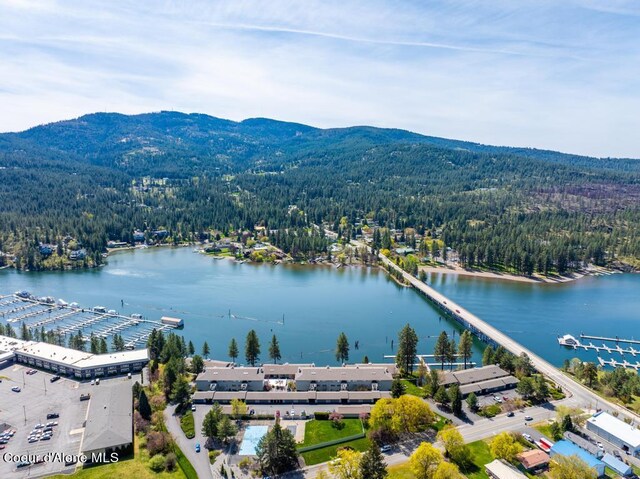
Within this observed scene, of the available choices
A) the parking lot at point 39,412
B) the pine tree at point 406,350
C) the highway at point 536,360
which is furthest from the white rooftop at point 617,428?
the parking lot at point 39,412

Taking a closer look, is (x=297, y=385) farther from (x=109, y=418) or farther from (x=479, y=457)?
(x=479, y=457)

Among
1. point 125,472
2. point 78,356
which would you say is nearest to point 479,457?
point 125,472

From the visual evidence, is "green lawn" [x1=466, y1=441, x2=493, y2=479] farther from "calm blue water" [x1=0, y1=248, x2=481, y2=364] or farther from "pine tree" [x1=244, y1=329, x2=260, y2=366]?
"pine tree" [x1=244, y1=329, x2=260, y2=366]

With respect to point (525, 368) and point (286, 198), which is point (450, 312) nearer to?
point (525, 368)

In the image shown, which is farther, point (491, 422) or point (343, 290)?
point (343, 290)

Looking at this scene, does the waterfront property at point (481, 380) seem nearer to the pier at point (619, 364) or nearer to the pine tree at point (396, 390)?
the pine tree at point (396, 390)

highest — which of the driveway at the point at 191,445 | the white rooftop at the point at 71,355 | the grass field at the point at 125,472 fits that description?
the white rooftop at the point at 71,355

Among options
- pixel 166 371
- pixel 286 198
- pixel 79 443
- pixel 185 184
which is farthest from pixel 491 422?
pixel 185 184
